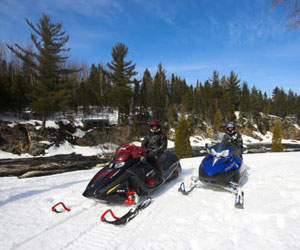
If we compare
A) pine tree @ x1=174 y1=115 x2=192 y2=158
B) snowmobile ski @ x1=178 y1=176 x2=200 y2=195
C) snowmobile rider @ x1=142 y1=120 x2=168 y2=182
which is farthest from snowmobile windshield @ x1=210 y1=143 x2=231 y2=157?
pine tree @ x1=174 y1=115 x2=192 y2=158

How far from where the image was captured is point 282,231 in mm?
2584

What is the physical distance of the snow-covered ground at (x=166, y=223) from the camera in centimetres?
243

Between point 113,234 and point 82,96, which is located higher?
point 82,96

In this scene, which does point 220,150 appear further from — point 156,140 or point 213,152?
point 156,140

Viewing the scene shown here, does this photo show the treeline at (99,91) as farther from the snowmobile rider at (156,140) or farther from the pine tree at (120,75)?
the snowmobile rider at (156,140)

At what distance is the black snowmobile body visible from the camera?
3.32m

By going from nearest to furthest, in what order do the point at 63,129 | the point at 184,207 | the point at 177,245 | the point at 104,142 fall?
the point at 177,245, the point at 184,207, the point at 104,142, the point at 63,129

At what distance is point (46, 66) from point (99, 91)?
20145mm

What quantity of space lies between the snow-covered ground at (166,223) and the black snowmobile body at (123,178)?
1.07ft

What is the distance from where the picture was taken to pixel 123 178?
3521 millimetres

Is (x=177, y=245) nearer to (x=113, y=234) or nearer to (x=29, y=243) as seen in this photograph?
(x=113, y=234)

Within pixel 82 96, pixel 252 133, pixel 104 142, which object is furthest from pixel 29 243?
pixel 252 133

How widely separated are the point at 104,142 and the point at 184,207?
19.0 m

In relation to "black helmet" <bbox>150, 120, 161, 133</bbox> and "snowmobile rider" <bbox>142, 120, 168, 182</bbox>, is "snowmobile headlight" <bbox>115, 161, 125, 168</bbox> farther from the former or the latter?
"black helmet" <bbox>150, 120, 161, 133</bbox>
